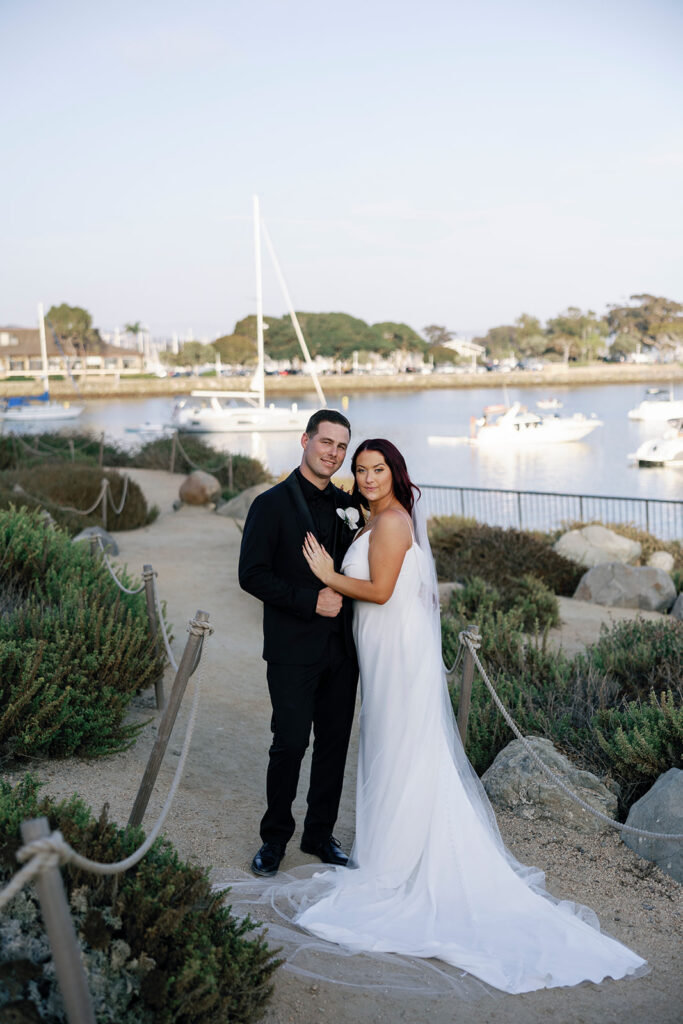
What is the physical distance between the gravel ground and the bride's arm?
132 cm

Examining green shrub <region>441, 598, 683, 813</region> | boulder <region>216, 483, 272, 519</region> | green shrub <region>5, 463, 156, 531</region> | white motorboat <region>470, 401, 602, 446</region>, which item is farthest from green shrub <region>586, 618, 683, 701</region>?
white motorboat <region>470, 401, 602, 446</region>

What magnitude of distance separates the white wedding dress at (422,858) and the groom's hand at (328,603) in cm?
15

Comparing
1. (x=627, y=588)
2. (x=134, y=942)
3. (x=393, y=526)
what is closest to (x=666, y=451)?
(x=627, y=588)

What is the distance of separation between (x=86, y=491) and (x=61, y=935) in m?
14.1

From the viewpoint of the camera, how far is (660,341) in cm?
15388

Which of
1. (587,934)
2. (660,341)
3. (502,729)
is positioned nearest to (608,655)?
(502,729)

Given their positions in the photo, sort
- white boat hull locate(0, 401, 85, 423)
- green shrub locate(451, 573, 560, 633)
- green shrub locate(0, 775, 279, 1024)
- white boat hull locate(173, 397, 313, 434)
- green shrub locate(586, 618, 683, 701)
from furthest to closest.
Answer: white boat hull locate(0, 401, 85, 423), white boat hull locate(173, 397, 313, 434), green shrub locate(451, 573, 560, 633), green shrub locate(586, 618, 683, 701), green shrub locate(0, 775, 279, 1024)

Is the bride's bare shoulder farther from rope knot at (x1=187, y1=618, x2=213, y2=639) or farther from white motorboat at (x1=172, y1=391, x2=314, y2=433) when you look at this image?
white motorboat at (x1=172, y1=391, x2=314, y2=433)

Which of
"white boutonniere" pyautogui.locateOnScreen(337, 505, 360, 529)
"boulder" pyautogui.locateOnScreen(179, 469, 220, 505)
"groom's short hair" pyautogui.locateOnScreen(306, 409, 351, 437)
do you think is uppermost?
"groom's short hair" pyautogui.locateOnScreen(306, 409, 351, 437)

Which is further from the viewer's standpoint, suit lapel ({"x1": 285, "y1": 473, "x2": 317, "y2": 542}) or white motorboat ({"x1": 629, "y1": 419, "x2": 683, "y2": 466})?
white motorboat ({"x1": 629, "y1": 419, "x2": 683, "y2": 466})

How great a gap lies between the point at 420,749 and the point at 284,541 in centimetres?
116

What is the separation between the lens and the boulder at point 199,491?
18297 millimetres

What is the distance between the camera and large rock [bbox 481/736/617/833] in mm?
4887

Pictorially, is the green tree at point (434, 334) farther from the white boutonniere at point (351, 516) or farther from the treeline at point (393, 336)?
the white boutonniere at point (351, 516)
